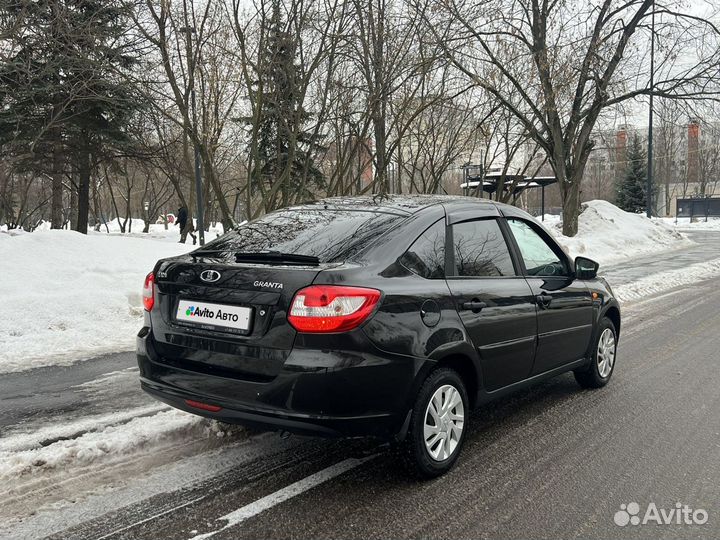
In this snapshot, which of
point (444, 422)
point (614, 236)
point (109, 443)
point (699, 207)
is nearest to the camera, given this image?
point (444, 422)

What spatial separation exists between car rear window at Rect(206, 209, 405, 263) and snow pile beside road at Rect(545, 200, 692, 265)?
1639 cm

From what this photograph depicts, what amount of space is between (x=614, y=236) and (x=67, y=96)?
19894mm

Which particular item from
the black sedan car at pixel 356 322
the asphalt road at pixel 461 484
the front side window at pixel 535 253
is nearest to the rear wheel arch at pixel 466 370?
the black sedan car at pixel 356 322

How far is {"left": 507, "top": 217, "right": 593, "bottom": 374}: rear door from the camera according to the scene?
4.47 metres

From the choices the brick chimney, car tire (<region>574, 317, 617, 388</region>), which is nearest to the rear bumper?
car tire (<region>574, 317, 617, 388</region>)

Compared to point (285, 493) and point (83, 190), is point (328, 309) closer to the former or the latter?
point (285, 493)

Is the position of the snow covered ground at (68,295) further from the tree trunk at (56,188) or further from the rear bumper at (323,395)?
the tree trunk at (56,188)

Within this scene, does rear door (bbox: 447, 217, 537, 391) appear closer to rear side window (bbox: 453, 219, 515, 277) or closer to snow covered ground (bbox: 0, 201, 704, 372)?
rear side window (bbox: 453, 219, 515, 277)

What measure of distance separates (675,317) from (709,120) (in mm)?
15022

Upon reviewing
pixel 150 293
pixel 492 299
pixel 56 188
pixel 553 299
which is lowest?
pixel 553 299

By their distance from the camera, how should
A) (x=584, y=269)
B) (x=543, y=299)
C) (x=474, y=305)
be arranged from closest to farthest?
(x=474, y=305) < (x=543, y=299) < (x=584, y=269)

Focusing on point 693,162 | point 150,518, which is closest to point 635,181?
point 693,162

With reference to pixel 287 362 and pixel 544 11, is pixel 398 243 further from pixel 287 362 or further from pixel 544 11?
pixel 544 11

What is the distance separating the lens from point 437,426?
139 inches
